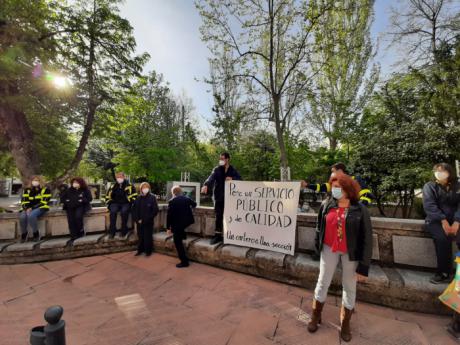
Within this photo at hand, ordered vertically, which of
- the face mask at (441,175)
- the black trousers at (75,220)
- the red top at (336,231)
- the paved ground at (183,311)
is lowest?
the paved ground at (183,311)

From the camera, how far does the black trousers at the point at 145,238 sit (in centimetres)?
504

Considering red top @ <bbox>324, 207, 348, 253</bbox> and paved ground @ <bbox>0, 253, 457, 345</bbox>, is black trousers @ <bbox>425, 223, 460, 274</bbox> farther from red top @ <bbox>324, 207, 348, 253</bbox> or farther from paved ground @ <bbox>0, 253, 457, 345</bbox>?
red top @ <bbox>324, 207, 348, 253</bbox>

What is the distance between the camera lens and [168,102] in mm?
24750

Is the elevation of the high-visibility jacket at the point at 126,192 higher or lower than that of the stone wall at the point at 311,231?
higher

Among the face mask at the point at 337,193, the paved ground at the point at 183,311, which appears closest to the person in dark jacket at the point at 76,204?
the paved ground at the point at 183,311

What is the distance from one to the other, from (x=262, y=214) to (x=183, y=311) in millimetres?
1982

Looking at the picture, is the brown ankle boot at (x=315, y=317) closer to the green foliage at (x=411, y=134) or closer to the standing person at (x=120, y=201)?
the standing person at (x=120, y=201)

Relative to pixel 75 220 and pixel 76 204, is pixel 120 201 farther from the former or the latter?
pixel 75 220

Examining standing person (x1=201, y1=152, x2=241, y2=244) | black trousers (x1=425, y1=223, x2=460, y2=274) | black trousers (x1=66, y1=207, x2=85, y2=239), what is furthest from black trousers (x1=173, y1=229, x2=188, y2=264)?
black trousers (x1=425, y1=223, x2=460, y2=274)

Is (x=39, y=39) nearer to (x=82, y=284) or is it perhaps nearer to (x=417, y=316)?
(x=82, y=284)

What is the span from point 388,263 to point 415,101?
8380 millimetres

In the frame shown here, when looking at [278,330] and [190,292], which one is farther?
[190,292]

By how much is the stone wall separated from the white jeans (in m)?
1.40

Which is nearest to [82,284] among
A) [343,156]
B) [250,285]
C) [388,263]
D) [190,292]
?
[190,292]
